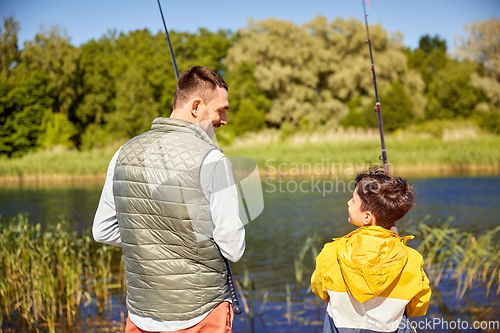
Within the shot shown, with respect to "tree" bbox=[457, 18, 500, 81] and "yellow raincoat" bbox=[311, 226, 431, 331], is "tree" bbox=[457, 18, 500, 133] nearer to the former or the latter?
"tree" bbox=[457, 18, 500, 81]

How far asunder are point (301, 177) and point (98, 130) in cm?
1535

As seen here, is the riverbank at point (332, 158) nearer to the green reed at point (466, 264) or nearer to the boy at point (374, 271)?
the green reed at point (466, 264)

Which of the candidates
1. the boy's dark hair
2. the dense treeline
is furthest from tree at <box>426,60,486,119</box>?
the boy's dark hair

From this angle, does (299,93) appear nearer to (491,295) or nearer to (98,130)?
(98,130)

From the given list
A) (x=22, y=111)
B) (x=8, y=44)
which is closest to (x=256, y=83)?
(x=22, y=111)

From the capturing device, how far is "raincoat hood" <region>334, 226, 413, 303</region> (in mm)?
1525

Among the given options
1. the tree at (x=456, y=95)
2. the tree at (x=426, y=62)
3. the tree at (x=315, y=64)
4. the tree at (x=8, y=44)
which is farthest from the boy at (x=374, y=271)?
the tree at (x=426, y=62)

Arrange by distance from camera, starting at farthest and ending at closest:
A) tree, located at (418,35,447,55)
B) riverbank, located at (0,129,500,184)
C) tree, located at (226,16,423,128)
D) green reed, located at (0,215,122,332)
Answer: tree, located at (418,35,447,55)
tree, located at (226,16,423,128)
riverbank, located at (0,129,500,184)
green reed, located at (0,215,122,332)

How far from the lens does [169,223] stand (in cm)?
145

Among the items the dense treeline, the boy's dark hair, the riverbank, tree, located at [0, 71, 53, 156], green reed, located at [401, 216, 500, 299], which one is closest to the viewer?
the boy's dark hair

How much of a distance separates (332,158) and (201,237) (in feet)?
47.2

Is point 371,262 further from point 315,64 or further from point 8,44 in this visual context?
point 315,64

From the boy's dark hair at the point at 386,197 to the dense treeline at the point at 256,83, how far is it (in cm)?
2013

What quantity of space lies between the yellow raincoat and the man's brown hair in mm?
699
